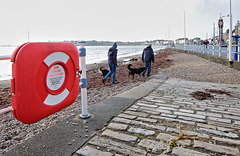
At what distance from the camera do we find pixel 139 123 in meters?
3.29

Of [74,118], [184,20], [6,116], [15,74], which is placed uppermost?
[184,20]

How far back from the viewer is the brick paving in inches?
97.5

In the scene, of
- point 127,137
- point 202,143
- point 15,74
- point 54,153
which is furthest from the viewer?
point 127,137

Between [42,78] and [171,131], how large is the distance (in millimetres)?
2024

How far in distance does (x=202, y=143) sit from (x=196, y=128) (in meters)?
0.53

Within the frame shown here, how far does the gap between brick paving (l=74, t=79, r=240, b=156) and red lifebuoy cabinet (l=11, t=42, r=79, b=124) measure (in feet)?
2.45

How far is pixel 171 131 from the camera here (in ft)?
9.84

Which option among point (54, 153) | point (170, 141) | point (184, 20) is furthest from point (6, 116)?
point (184, 20)

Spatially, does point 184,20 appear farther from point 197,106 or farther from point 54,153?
point 54,153

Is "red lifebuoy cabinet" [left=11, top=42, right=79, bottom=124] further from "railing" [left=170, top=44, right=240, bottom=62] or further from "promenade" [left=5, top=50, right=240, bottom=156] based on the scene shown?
"railing" [left=170, top=44, right=240, bottom=62]

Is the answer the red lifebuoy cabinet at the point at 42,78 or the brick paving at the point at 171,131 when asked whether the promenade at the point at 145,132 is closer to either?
the brick paving at the point at 171,131

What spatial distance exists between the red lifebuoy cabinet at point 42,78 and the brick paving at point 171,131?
0.75m

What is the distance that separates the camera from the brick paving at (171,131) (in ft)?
8.13

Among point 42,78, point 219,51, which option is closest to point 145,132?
point 42,78
